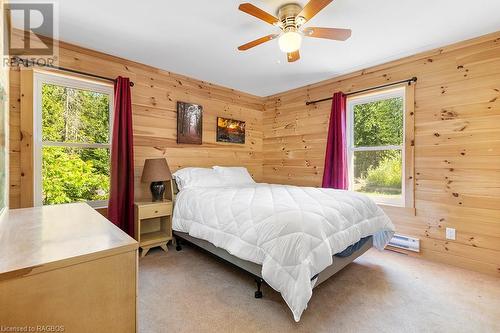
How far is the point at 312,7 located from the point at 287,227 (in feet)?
5.17

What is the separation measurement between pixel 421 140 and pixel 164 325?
3.16m

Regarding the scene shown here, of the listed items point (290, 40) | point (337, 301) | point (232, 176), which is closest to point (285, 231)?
point (337, 301)

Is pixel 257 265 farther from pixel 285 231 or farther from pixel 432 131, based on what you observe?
pixel 432 131

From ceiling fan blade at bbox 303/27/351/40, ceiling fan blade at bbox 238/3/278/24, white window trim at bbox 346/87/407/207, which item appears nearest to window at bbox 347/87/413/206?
white window trim at bbox 346/87/407/207

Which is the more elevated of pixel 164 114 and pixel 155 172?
pixel 164 114

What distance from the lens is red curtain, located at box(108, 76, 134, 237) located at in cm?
268

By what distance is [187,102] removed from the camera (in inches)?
140

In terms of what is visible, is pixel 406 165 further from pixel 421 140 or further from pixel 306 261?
pixel 306 261

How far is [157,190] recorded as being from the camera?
9.59 ft

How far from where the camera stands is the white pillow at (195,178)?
309cm

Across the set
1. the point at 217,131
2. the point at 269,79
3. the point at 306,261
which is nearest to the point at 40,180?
the point at 217,131

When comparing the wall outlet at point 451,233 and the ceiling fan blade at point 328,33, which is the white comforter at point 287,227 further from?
the ceiling fan blade at point 328,33

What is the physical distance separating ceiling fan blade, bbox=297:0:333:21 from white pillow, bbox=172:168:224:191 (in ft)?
7.19
